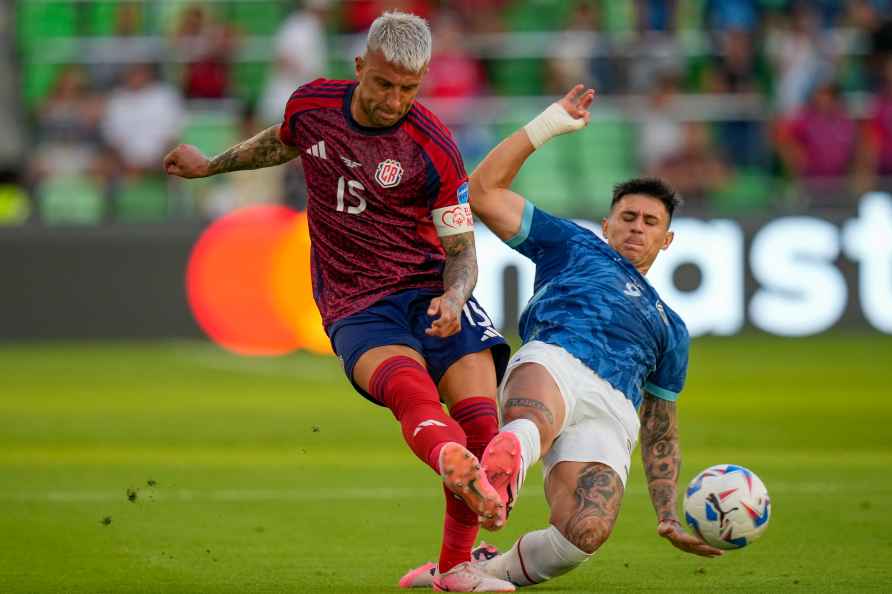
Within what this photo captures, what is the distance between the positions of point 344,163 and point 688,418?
288 inches

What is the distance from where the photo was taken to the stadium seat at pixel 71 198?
63.7 feet

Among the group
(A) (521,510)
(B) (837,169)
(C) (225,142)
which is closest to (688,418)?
(A) (521,510)

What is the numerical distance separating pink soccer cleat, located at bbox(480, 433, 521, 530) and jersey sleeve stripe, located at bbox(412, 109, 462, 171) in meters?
1.29

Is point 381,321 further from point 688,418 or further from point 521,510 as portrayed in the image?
point 688,418

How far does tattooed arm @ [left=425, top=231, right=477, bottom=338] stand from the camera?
252 inches

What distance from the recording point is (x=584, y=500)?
679cm

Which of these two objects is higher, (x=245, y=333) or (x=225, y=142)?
(x=225, y=142)

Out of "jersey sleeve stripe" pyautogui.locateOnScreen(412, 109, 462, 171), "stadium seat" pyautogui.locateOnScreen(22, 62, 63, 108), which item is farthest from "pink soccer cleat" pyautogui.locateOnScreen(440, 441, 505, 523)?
"stadium seat" pyautogui.locateOnScreen(22, 62, 63, 108)

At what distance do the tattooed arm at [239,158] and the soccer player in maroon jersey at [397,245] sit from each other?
0.13 m

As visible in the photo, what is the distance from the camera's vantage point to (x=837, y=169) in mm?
19562

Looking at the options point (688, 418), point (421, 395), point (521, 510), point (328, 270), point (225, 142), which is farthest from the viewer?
point (225, 142)

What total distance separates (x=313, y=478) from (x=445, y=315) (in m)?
4.48

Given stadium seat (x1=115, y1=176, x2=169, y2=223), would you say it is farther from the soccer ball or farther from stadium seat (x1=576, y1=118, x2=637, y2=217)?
the soccer ball

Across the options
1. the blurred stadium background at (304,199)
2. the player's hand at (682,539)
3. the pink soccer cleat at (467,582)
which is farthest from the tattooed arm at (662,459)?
the blurred stadium background at (304,199)
